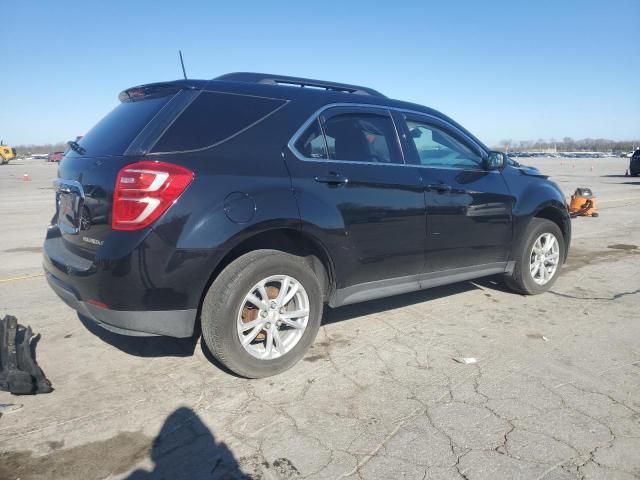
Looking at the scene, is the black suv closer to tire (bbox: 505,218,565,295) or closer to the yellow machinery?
tire (bbox: 505,218,565,295)

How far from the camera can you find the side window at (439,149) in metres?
4.21

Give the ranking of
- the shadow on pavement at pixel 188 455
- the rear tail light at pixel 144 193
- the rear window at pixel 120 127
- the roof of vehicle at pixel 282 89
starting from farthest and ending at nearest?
the roof of vehicle at pixel 282 89 < the rear window at pixel 120 127 < the rear tail light at pixel 144 193 < the shadow on pavement at pixel 188 455

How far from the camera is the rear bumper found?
9.44ft

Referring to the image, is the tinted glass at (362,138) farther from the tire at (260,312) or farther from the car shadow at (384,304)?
the car shadow at (384,304)

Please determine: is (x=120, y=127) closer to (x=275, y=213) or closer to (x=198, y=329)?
(x=275, y=213)

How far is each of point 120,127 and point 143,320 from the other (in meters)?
1.30

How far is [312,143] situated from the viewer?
3.52 meters

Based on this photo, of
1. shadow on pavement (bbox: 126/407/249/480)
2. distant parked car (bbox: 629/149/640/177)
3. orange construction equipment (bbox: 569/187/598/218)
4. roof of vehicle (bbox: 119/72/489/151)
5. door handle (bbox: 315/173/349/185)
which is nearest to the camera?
shadow on pavement (bbox: 126/407/249/480)

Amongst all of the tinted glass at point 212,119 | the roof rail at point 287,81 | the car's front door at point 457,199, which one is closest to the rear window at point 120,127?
the tinted glass at point 212,119

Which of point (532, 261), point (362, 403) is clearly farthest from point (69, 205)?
point (532, 261)

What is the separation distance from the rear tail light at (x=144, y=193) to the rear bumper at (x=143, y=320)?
50 centimetres

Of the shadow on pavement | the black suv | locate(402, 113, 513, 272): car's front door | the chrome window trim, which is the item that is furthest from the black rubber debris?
locate(402, 113, 513, 272): car's front door

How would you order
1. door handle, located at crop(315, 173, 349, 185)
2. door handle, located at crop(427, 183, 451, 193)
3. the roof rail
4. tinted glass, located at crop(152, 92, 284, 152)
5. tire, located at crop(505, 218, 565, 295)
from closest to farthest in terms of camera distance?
1. tinted glass, located at crop(152, 92, 284, 152)
2. door handle, located at crop(315, 173, 349, 185)
3. the roof rail
4. door handle, located at crop(427, 183, 451, 193)
5. tire, located at crop(505, 218, 565, 295)

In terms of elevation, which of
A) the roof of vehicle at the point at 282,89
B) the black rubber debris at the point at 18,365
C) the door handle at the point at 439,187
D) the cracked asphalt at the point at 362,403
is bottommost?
the cracked asphalt at the point at 362,403
